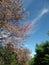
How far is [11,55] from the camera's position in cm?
1489

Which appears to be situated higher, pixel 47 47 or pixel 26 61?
pixel 47 47

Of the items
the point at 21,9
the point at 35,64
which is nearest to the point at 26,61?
the point at 21,9

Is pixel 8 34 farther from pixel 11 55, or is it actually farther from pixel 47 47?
pixel 47 47

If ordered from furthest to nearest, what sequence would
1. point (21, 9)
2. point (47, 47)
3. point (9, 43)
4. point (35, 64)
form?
point (35, 64), point (47, 47), point (21, 9), point (9, 43)

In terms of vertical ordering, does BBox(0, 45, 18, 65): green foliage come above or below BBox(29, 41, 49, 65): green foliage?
below

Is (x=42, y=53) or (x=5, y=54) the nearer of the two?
(x=5, y=54)

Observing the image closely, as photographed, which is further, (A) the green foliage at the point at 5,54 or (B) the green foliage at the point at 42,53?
(B) the green foliage at the point at 42,53

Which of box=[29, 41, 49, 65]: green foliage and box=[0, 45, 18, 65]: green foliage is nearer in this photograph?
box=[0, 45, 18, 65]: green foliage

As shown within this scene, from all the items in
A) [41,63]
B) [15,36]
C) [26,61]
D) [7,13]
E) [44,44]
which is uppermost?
[44,44]

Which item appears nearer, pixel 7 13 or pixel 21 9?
pixel 7 13

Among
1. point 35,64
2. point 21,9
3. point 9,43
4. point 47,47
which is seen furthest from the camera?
point 35,64

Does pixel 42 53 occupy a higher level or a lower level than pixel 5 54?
higher

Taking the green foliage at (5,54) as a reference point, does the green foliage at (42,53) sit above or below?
above

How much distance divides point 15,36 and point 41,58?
136 ft
